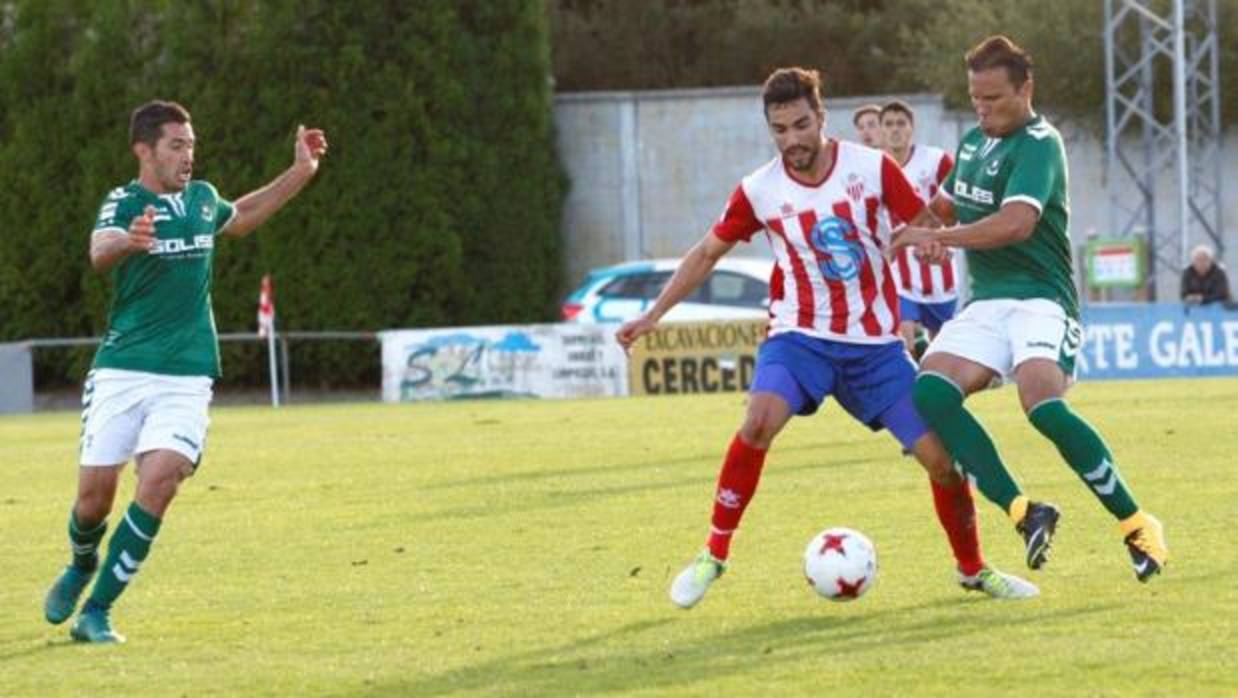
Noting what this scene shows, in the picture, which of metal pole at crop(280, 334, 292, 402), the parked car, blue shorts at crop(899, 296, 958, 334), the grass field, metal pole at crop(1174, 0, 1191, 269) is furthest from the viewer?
metal pole at crop(1174, 0, 1191, 269)

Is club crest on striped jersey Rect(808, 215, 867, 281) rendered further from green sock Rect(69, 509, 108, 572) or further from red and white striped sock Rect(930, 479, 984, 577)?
green sock Rect(69, 509, 108, 572)

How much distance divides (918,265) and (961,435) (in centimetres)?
A: 619

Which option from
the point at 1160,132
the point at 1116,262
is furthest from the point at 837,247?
the point at 1160,132

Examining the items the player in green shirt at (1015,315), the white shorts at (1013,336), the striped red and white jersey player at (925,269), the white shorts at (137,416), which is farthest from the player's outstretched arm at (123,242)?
the striped red and white jersey player at (925,269)

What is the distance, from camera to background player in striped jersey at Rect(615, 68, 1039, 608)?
10.2 metres

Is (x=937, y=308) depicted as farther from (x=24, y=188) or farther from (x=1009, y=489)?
(x=24, y=188)

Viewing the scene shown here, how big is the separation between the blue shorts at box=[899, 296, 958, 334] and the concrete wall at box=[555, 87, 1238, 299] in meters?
27.5

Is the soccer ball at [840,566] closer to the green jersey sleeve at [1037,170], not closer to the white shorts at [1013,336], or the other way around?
the white shorts at [1013,336]

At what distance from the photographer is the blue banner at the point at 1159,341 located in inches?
1240

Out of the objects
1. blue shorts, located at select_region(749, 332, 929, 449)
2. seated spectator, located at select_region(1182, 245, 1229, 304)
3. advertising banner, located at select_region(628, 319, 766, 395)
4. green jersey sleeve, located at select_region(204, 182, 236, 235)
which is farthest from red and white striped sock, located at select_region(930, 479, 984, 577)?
advertising banner, located at select_region(628, 319, 766, 395)

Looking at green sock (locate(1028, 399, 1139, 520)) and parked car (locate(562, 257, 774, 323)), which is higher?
green sock (locate(1028, 399, 1139, 520))

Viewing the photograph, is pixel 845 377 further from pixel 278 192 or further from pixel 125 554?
pixel 125 554

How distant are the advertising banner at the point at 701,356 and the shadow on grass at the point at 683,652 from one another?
2221 centimetres

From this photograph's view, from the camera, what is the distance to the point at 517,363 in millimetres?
33250
